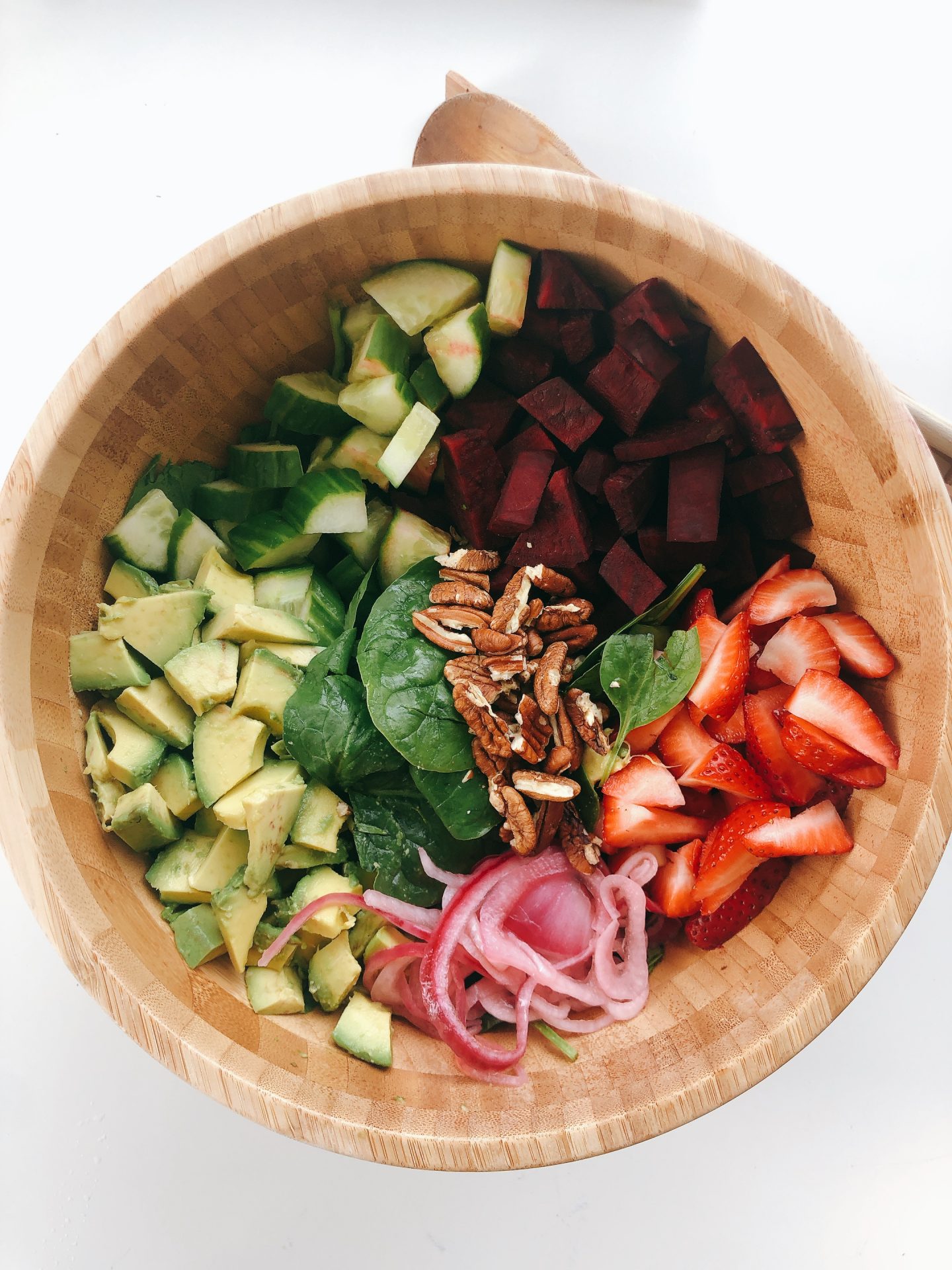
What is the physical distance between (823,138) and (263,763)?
61.9 inches

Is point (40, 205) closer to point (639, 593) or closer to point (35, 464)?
point (35, 464)

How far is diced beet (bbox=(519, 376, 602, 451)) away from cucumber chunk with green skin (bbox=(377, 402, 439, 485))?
148mm

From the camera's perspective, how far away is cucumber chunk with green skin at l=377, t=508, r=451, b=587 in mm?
1357

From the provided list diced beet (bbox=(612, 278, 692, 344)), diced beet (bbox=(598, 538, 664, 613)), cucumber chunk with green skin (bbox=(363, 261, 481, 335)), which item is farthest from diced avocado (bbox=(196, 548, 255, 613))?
diced beet (bbox=(612, 278, 692, 344))

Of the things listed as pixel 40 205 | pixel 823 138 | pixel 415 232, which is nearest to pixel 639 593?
pixel 415 232

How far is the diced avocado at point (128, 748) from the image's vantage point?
1.22 meters

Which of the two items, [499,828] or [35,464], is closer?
[35,464]

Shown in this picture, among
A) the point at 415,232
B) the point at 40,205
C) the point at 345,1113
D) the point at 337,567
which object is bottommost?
the point at 345,1113

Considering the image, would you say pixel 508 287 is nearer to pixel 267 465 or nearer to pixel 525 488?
pixel 525 488

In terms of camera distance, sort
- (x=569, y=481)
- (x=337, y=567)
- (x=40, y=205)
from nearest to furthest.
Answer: (x=569, y=481) → (x=337, y=567) → (x=40, y=205)

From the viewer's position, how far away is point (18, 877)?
1.12 meters

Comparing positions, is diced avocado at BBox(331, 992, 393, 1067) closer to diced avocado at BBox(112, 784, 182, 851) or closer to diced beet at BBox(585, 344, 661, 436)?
diced avocado at BBox(112, 784, 182, 851)

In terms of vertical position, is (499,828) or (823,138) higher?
(823,138)

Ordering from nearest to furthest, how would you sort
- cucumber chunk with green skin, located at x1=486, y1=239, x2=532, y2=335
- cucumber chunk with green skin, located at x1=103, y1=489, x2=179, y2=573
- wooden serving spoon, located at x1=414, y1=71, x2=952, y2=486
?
cucumber chunk with green skin, located at x1=486, y1=239, x2=532, y2=335
cucumber chunk with green skin, located at x1=103, y1=489, x2=179, y2=573
wooden serving spoon, located at x1=414, y1=71, x2=952, y2=486
